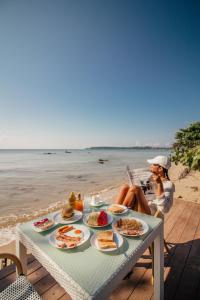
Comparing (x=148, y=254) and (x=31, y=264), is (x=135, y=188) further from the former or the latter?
(x=31, y=264)

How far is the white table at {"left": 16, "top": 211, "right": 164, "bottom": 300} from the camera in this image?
903mm

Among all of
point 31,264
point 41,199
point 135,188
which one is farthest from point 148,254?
point 41,199

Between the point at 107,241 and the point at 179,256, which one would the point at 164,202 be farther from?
the point at 107,241

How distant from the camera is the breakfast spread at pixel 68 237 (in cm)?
123

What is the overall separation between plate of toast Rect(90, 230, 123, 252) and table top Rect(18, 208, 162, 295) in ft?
0.09

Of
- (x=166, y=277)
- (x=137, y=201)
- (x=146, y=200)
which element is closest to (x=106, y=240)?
(x=137, y=201)

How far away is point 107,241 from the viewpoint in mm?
1248

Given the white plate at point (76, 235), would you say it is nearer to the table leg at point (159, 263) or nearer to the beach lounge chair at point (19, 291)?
the beach lounge chair at point (19, 291)

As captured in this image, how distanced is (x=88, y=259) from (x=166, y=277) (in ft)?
5.18

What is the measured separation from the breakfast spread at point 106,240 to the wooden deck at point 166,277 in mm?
1035

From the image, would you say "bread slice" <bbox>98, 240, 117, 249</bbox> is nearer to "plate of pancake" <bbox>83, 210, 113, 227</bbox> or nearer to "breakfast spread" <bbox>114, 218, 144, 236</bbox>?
"breakfast spread" <bbox>114, 218, 144, 236</bbox>

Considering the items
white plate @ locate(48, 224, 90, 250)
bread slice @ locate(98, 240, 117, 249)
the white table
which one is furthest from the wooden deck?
bread slice @ locate(98, 240, 117, 249)

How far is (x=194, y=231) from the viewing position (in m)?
3.00

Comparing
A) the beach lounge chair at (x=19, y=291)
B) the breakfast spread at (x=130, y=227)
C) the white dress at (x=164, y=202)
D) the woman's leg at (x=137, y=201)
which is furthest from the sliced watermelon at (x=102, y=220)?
the white dress at (x=164, y=202)
